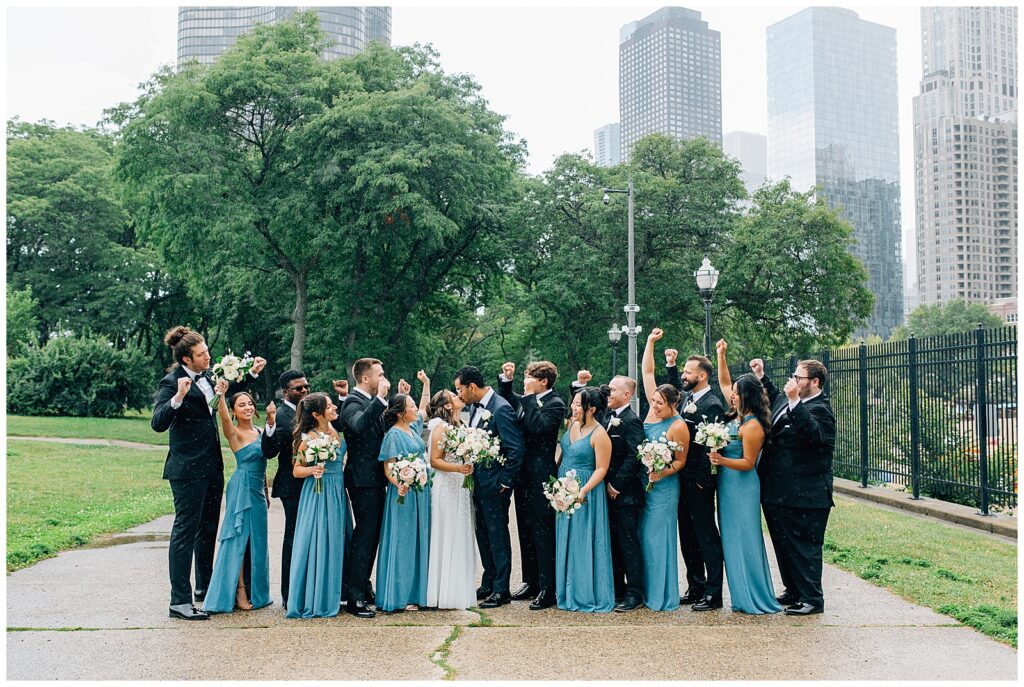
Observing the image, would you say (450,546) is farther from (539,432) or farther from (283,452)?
(283,452)

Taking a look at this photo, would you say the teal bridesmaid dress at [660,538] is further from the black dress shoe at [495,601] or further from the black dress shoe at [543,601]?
the black dress shoe at [495,601]

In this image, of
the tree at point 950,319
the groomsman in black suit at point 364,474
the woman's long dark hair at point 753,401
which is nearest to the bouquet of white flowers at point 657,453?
the woman's long dark hair at point 753,401

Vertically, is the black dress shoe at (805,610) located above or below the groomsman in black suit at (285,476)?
below

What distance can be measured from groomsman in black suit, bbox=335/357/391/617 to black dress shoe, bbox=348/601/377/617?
0.06 m

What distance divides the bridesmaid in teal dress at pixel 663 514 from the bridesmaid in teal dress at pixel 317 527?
98.4 inches

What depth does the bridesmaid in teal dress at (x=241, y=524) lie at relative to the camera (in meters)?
7.40

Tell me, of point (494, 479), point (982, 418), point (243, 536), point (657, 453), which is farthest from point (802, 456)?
point (982, 418)

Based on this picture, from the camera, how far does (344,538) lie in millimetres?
7543

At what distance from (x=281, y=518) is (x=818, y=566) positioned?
26.5 feet

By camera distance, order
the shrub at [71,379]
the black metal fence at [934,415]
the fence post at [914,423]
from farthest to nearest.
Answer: the shrub at [71,379] → the fence post at [914,423] → the black metal fence at [934,415]

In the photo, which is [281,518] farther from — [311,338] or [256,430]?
[311,338]

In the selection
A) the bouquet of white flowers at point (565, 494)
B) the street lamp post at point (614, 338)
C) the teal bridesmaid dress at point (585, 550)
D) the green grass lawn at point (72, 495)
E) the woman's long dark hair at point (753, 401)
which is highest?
the street lamp post at point (614, 338)

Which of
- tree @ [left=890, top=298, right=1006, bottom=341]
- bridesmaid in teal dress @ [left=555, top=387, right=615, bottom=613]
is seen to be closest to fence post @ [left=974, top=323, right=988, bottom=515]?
bridesmaid in teal dress @ [left=555, top=387, right=615, bottom=613]

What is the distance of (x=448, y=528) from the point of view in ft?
25.2
